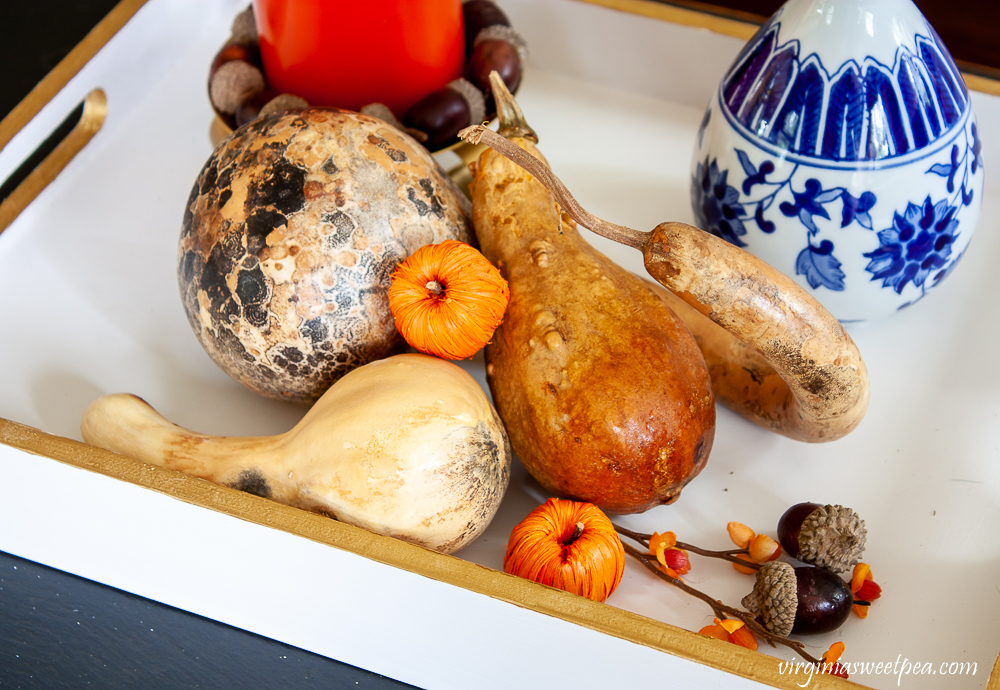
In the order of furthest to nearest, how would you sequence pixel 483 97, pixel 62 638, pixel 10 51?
pixel 10 51 < pixel 483 97 < pixel 62 638

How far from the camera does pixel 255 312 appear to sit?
602 millimetres

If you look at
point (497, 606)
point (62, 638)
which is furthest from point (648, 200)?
point (62, 638)

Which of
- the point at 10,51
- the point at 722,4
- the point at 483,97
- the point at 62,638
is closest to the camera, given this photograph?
the point at 62,638

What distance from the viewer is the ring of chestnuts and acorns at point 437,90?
77 centimetres

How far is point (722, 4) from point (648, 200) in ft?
1.82

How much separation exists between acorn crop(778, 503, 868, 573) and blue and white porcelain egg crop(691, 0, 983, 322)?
20cm

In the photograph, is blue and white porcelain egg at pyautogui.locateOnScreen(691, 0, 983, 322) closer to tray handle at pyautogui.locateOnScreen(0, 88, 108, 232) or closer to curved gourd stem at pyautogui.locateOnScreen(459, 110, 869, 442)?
curved gourd stem at pyautogui.locateOnScreen(459, 110, 869, 442)

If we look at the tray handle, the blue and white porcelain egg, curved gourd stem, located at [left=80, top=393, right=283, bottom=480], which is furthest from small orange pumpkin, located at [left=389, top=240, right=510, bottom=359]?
the tray handle

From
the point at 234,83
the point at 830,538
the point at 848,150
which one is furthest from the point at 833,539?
the point at 234,83

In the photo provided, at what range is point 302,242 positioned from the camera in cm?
59

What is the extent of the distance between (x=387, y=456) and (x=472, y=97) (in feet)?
1.29

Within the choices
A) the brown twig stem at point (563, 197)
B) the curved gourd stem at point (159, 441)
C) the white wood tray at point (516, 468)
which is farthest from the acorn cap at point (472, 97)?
the curved gourd stem at point (159, 441)

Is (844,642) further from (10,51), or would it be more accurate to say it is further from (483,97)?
(10,51)

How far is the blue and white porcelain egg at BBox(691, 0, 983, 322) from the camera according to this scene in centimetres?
61
